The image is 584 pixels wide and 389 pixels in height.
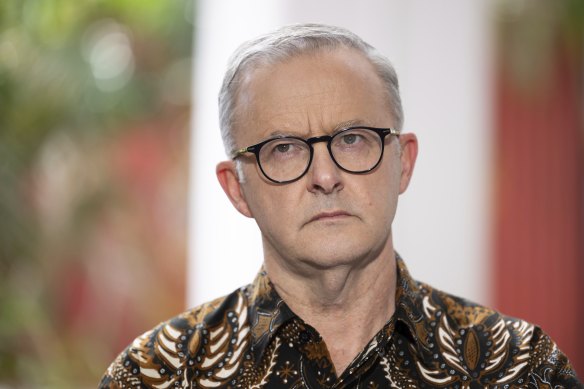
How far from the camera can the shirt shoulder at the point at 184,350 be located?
156 centimetres

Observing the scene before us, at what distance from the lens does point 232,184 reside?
1.64m

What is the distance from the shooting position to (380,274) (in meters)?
1.57

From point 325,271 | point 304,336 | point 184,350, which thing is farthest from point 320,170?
point 184,350

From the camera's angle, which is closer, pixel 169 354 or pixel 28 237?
pixel 169 354

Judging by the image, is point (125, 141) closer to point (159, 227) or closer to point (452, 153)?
point (159, 227)

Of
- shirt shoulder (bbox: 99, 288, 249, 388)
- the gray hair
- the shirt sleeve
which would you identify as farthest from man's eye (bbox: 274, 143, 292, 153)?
the shirt sleeve

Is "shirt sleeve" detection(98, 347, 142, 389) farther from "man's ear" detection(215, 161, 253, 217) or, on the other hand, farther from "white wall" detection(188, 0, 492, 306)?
"white wall" detection(188, 0, 492, 306)

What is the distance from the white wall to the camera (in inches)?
129

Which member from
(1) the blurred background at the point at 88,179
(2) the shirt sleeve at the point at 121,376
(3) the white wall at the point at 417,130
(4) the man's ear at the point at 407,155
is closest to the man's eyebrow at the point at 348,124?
(4) the man's ear at the point at 407,155

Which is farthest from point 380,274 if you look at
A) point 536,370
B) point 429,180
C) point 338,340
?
point 429,180

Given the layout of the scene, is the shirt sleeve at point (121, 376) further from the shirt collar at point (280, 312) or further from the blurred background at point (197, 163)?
the blurred background at point (197, 163)

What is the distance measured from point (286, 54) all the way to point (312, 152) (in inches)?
7.3

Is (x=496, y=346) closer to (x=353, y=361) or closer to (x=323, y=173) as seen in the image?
(x=353, y=361)

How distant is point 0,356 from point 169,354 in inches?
150
